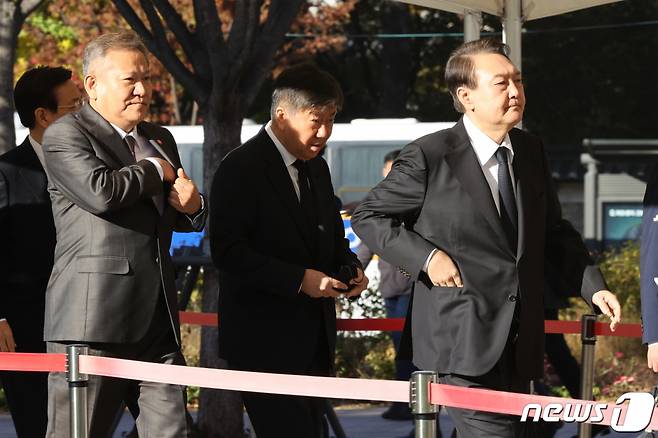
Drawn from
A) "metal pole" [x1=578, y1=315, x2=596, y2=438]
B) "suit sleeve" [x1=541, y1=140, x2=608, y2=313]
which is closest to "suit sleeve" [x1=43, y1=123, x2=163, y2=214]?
"suit sleeve" [x1=541, y1=140, x2=608, y2=313]

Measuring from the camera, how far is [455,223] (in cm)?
482

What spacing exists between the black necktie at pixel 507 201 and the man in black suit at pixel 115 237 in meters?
1.07

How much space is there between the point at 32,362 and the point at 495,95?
6.40ft

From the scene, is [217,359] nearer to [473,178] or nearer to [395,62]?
[473,178]

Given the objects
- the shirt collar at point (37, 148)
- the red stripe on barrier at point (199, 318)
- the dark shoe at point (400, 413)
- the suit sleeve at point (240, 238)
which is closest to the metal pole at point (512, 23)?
the red stripe on barrier at point (199, 318)

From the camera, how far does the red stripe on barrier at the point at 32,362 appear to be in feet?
16.3

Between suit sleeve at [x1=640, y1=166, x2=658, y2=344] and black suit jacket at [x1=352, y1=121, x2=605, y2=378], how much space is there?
0.32 m

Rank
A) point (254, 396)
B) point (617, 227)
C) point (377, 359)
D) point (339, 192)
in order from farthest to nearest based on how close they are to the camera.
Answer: point (617, 227) → point (339, 192) → point (377, 359) → point (254, 396)

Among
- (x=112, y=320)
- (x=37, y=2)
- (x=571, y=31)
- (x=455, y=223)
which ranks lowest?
(x=112, y=320)

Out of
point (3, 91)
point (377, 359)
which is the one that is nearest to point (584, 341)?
point (377, 359)

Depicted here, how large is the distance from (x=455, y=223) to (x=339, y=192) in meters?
18.4

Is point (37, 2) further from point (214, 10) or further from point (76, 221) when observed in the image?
point (76, 221)

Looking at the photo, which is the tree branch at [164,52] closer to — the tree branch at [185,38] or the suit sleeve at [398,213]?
the tree branch at [185,38]

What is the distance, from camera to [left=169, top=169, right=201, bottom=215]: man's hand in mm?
4891
